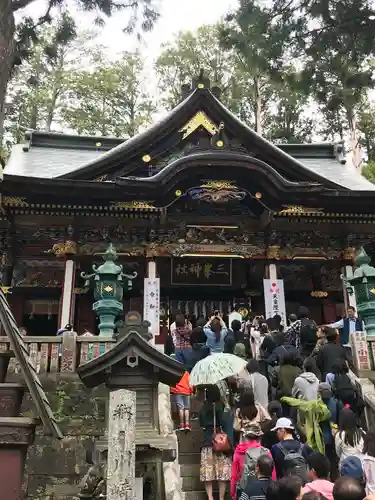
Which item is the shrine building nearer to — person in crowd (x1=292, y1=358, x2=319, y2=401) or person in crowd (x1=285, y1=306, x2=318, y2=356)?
person in crowd (x1=285, y1=306, x2=318, y2=356)

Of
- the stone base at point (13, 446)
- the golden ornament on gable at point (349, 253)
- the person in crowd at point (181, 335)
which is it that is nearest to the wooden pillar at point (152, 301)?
the person in crowd at point (181, 335)

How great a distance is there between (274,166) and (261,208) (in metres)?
1.34

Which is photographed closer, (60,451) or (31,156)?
(60,451)

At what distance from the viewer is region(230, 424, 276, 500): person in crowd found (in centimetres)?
426

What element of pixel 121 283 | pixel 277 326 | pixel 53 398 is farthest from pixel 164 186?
pixel 53 398

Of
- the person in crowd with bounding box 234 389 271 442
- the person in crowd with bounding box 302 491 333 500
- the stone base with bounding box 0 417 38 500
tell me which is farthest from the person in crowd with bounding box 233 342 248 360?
the person in crowd with bounding box 302 491 333 500

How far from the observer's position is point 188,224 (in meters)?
12.6

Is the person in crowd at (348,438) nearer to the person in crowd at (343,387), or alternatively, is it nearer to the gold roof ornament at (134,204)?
the person in crowd at (343,387)

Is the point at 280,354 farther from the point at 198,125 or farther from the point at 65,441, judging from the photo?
the point at 198,125

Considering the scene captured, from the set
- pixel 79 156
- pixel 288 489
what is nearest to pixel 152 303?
pixel 79 156

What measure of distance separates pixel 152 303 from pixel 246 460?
24.1 feet

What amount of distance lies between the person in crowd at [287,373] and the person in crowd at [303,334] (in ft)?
5.66

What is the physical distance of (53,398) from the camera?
6898mm

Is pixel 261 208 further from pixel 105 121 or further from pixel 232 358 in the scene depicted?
pixel 105 121
